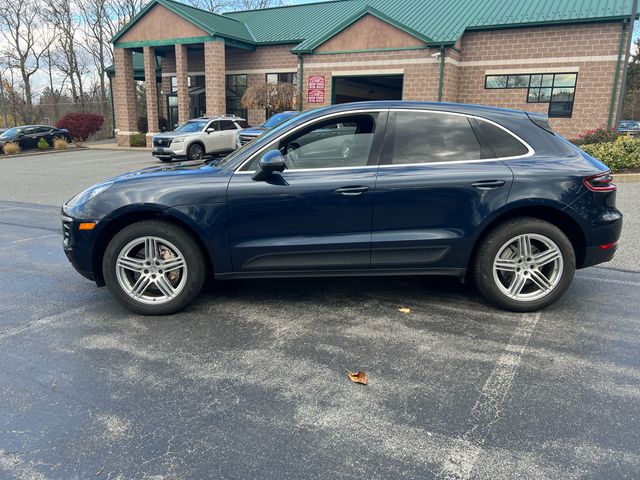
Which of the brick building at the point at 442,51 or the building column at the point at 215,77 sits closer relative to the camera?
the brick building at the point at 442,51

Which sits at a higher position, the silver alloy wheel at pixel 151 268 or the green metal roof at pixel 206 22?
the green metal roof at pixel 206 22

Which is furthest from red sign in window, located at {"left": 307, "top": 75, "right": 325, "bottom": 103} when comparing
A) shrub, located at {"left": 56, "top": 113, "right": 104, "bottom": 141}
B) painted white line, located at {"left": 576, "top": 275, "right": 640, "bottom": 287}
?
shrub, located at {"left": 56, "top": 113, "right": 104, "bottom": 141}

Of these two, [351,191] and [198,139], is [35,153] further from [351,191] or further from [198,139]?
[351,191]

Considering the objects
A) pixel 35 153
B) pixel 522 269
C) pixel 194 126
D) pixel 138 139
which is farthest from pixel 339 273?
pixel 35 153

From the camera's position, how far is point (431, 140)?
13.8 feet

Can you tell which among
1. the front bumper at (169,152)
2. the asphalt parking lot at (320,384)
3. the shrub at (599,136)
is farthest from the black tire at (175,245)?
the shrub at (599,136)

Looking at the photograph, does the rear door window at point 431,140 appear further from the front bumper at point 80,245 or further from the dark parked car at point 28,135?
the dark parked car at point 28,135

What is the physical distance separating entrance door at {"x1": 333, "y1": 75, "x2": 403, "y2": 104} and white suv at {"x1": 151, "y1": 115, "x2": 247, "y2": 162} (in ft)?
20.3

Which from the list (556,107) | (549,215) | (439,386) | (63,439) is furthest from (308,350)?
(556,107)

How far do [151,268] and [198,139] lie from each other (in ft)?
48.8

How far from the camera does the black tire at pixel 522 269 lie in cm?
417

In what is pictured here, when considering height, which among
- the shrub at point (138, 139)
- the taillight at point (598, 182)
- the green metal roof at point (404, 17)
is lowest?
the shrub at point (138, 139)

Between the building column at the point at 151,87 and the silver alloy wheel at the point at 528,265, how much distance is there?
24.2 m

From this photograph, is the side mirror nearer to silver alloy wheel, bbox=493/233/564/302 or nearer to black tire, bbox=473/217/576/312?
black tire, bbox=473/217/576/312
